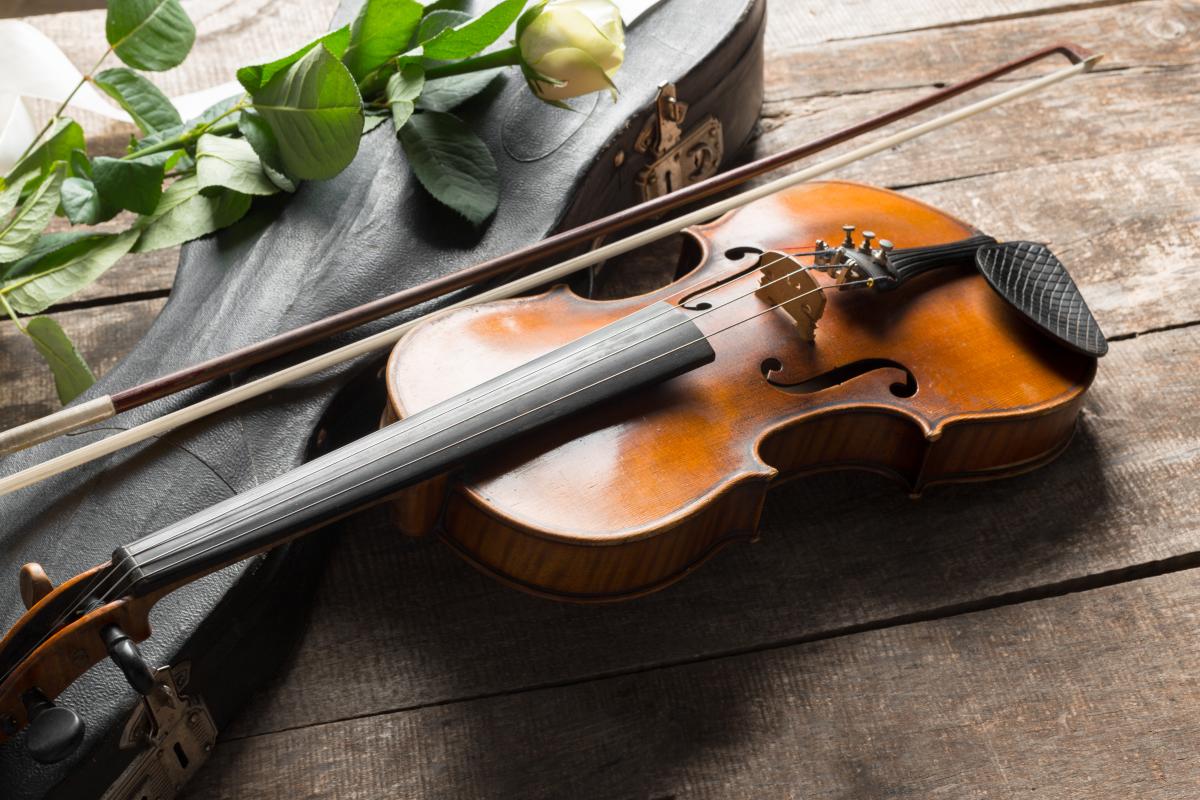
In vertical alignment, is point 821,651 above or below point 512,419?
below

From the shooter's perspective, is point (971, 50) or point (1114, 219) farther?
point (971, 50)

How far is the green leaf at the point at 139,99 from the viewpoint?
1.21m

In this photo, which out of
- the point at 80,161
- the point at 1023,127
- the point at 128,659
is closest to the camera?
the point at 128,659

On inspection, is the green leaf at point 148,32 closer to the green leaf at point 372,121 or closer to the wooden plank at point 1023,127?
the green leaf at point 372,121

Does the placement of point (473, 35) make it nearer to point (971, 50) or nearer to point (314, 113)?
point (314, 113)

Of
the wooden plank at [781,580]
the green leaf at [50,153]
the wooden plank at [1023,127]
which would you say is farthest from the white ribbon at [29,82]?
the wooden plank at [781,580]

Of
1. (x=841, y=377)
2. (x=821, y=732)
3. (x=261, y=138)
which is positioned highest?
(x=261, y=138)

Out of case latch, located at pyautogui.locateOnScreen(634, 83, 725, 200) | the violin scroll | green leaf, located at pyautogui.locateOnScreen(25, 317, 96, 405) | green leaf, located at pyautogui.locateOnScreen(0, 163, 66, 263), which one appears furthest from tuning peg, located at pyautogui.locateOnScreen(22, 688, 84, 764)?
case latch, located at pyautogui.locateOnScreen(634, 83, 725, 200)

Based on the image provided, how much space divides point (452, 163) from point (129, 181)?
33 centimetres

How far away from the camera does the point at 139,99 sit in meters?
1.23

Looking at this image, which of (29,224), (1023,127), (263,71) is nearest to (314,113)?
(263,71)

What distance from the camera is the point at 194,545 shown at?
0.89m

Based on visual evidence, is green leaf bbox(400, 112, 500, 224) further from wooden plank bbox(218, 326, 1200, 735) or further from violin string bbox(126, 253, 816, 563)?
wooden plank bbox(218, 326, 1200, 735)

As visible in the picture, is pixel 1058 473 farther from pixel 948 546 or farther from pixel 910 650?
pixel 910 650
